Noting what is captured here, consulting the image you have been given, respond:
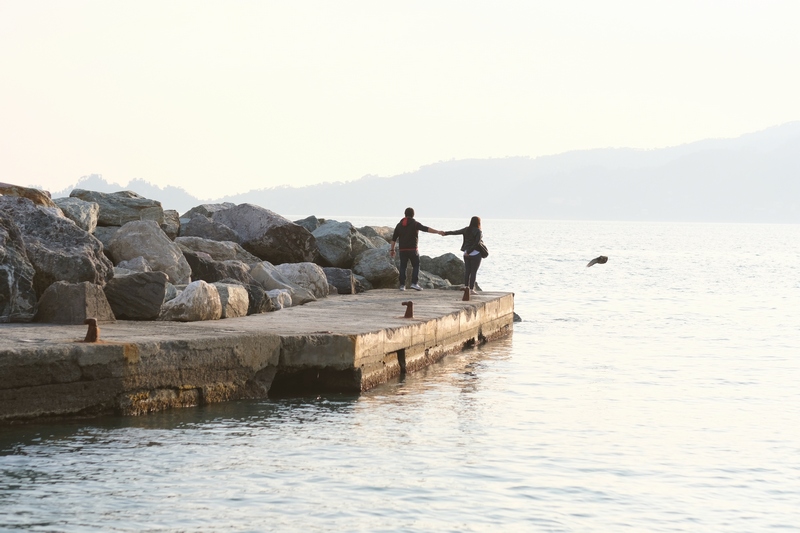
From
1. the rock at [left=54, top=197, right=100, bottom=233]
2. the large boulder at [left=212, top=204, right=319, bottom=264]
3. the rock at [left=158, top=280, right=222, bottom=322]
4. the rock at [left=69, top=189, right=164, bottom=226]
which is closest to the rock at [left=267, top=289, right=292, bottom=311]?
the rock at [left=158, top=280, right=222, bottom=322]

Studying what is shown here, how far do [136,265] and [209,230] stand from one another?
522 centimetres

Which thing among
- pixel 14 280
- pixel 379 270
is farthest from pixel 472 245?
pixel 14 280

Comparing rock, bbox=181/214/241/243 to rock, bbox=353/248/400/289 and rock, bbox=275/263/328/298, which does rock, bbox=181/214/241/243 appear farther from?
rock, bbox=275/263/328/298

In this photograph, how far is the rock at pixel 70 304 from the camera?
11.6 metres

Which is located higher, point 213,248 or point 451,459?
point 213,248

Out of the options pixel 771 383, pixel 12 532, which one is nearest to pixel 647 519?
pixel 12 532

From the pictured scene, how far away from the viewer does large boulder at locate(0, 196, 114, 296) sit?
41.7 ft

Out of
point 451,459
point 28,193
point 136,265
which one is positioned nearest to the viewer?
point 451,459

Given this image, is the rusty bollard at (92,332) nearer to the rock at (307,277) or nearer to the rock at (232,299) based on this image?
the rock at (232,299)

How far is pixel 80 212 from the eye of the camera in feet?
56.2

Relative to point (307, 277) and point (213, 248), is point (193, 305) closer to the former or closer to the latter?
point (307, 277)

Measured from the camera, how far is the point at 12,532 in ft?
23.2

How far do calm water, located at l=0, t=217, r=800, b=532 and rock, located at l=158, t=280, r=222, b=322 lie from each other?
6.38 ft

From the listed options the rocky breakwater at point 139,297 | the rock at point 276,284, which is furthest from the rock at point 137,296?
the rock at point 276,284
